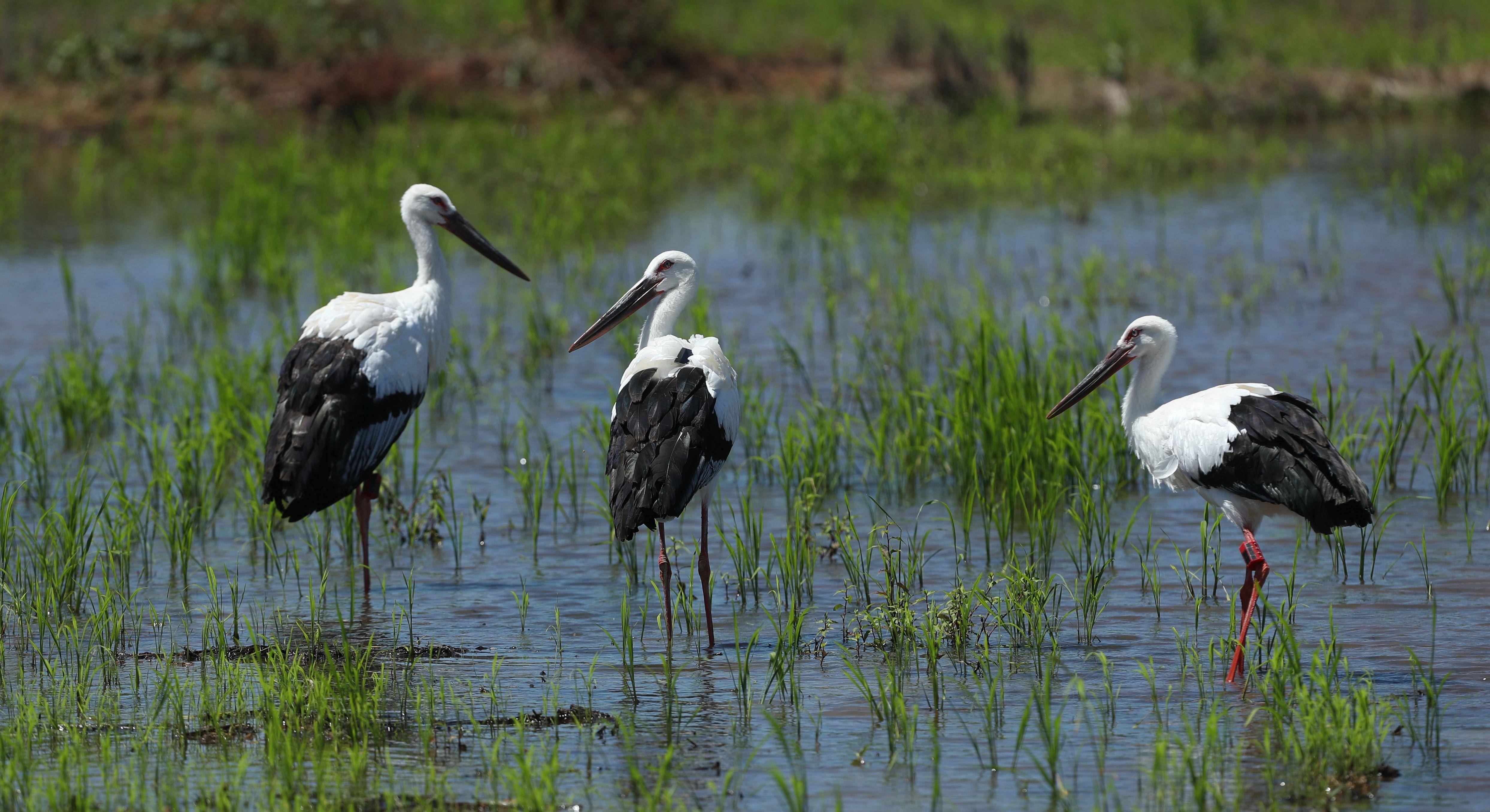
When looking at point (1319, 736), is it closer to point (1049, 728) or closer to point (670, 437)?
point (1049, 728)

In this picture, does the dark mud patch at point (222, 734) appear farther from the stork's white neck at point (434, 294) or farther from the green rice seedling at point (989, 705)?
the stork's white neck at point (434, 294)

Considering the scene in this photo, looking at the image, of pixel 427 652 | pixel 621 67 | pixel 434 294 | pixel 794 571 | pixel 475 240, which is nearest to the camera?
pixel 427 652

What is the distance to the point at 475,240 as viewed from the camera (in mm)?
8352

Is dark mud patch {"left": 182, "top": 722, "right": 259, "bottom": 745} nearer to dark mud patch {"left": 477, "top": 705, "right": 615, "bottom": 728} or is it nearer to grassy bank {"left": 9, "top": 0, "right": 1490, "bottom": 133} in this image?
dark mud patch {"left": 477, "top": 705, "right": 615, "bottom": 728}

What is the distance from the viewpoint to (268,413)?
28.9ft

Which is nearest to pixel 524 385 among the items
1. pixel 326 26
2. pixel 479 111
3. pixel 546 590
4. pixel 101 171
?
pixel 546 590

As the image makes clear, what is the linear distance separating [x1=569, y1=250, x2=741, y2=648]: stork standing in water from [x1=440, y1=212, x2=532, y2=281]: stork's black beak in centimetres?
170

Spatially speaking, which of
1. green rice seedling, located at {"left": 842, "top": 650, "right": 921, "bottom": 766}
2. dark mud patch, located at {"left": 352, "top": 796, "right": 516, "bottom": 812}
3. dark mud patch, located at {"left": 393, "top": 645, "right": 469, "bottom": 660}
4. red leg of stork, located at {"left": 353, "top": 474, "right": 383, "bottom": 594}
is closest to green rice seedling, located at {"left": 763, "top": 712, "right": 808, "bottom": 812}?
green rice seedling, located at {"left": 842, "top": 650, "right": 921, "bottom": 766}

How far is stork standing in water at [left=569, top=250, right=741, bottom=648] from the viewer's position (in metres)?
5.96

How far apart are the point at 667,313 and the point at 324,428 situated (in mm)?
1484

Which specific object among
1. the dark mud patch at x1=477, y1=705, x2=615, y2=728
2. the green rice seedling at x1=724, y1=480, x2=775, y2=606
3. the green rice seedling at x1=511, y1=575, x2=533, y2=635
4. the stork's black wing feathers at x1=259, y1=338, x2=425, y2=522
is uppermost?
the stork's black wing feathers at x1=259, y1=338, x2=425, y2=522

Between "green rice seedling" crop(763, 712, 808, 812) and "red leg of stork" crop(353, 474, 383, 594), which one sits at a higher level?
"red leg of stork" crop(353, 474, 383, 594)

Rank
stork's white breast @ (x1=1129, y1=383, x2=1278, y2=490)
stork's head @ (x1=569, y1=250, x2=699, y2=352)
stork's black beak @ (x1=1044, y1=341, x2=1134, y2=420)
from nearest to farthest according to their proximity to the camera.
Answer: stork's white breast @ (x1=1129, y1=383, x2=1278, y2=490) < stork's black beak @ (x1=1044, y1=341, x2=1134, y2=420) < stork's head @ (x1=569, y1=250, x2=699, y2=352)

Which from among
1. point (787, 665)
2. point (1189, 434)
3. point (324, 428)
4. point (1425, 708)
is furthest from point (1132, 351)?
point (324, 428)
